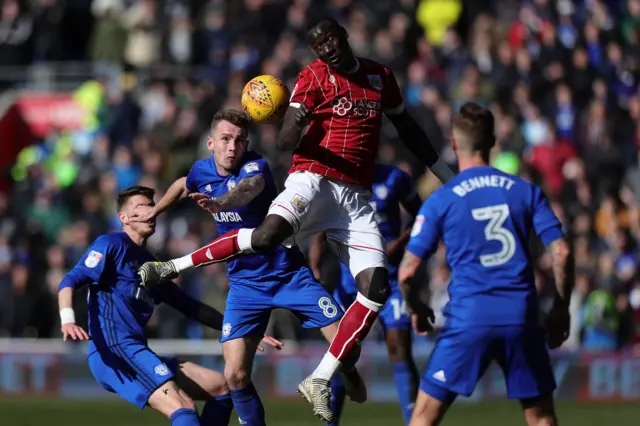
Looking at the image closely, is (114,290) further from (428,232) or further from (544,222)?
(544,222)

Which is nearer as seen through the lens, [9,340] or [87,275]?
[87,275]

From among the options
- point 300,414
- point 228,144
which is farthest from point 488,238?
point 300,414

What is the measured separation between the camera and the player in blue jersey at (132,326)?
9.75 meters

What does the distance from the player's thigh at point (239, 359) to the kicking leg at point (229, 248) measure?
0.74m

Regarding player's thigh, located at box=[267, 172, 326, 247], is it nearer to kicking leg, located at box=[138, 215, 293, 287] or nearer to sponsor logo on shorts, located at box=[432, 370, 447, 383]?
kicking leg, located at box=[138, 215, 293, 287]

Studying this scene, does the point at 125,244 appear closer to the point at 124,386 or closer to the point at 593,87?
the point at 124,386

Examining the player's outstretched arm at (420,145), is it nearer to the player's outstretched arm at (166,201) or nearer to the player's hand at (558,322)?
the player's outstretched arm at (166,201)

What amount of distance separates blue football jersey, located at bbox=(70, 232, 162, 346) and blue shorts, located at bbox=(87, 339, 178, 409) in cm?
10

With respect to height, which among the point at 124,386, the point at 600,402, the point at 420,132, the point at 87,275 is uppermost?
the point at 420,132

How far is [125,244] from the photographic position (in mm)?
10273

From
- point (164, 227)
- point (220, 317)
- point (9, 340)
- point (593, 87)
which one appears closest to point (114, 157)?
point (164, 227)

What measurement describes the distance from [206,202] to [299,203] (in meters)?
0.68

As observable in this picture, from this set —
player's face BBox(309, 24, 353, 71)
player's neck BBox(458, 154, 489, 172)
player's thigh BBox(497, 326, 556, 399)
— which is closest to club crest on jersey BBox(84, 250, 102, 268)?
player's face BBox(309, 24, 353, 71)

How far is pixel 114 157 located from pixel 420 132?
11.3 metres
